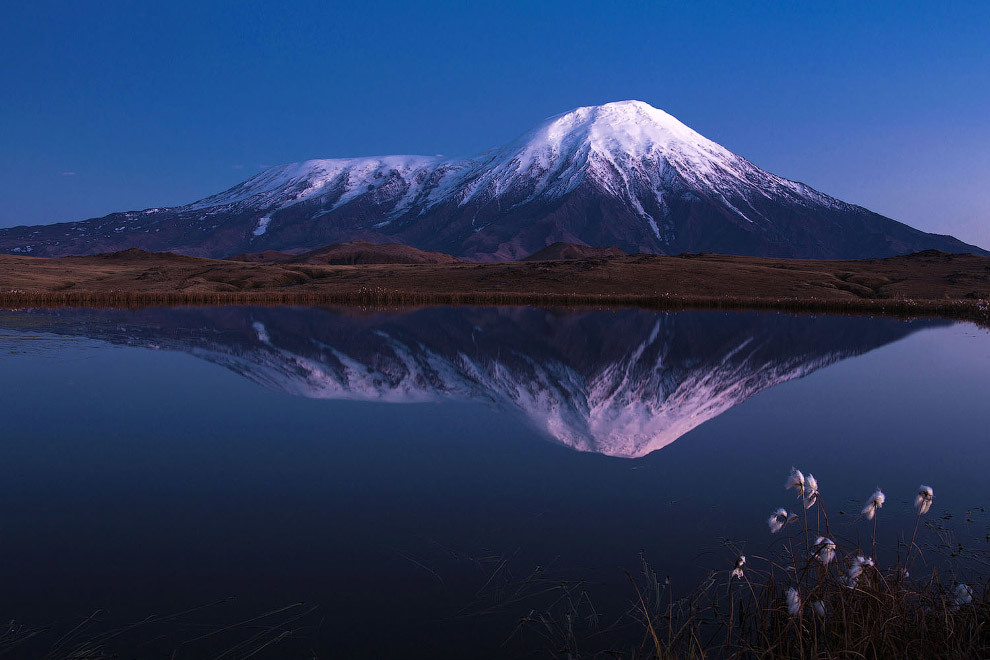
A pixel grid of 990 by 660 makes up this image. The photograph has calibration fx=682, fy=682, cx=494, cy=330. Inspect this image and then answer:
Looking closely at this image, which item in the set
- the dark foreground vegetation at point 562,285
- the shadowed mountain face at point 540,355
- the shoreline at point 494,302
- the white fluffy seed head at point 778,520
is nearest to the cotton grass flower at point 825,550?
the white fluffy seed head at point 778,520

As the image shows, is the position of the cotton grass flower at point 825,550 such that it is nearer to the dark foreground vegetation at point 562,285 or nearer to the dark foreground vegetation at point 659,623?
the dark foreground vegetation at point 659,623

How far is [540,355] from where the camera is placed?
20531 mm

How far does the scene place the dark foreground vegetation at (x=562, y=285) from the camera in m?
45.8

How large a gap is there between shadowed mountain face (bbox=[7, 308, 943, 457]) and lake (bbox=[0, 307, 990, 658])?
143 millimetres

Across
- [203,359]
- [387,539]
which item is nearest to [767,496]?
[387,539]

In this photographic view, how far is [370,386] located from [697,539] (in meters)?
9.35

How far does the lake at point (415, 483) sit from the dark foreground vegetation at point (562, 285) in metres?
29.4

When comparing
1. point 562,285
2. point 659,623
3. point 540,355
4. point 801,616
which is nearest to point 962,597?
point 801,616

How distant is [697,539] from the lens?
623 centimetres

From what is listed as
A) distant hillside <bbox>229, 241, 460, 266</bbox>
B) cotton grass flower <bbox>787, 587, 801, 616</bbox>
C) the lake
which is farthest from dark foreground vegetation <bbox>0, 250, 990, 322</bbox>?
cotton grass flower <bbox>787, 587, 801, 616</bbox>

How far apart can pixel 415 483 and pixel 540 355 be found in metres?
13.1

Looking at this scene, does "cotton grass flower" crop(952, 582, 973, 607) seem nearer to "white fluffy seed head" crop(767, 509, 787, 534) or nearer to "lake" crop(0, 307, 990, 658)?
"white fluffy seed head" crop(767, 509, 787, 534)

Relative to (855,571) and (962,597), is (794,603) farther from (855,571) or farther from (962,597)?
(962,597)

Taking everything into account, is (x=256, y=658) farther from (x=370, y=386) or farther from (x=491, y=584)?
(x=370, y=386)
